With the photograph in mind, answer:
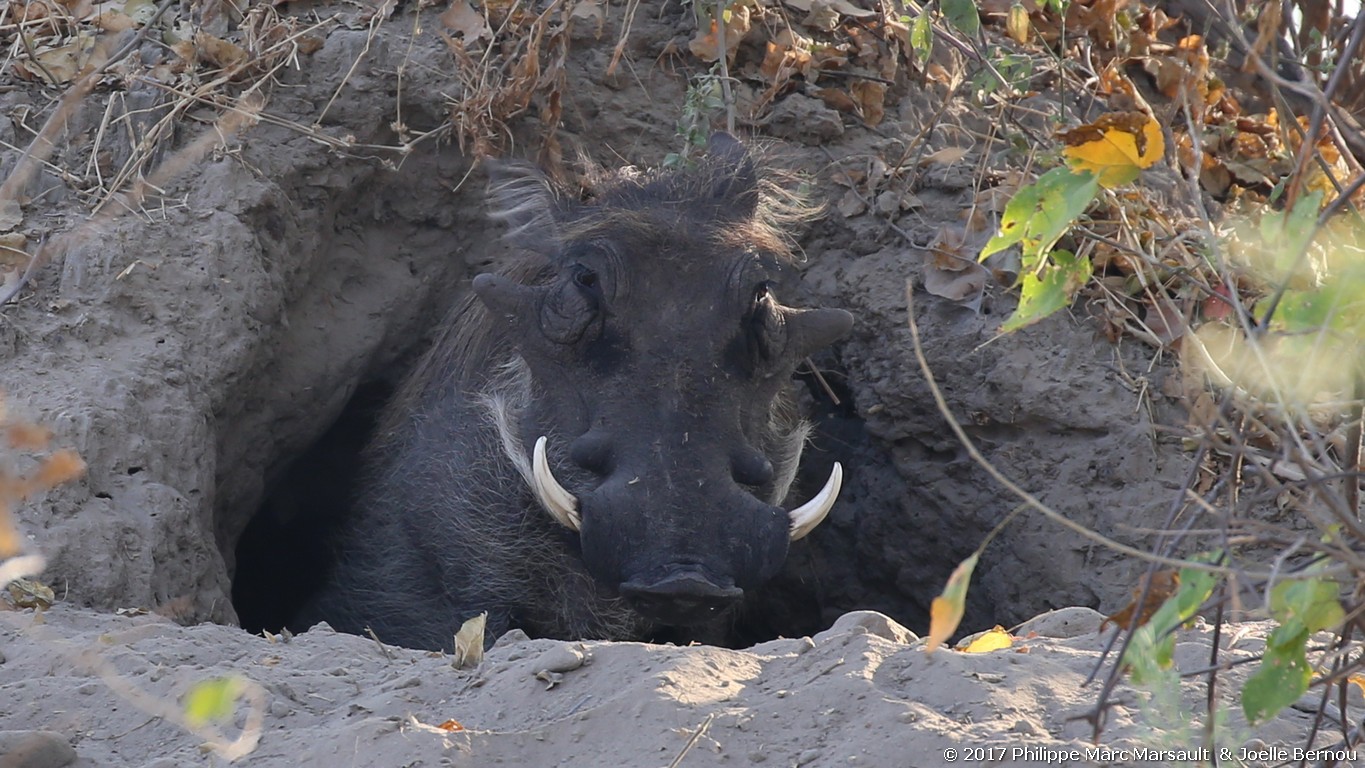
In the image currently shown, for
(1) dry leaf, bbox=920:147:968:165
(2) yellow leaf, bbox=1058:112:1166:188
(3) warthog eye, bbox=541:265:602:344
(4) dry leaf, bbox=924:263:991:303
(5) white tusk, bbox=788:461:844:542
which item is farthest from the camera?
(1) dry leaf, bbox=920:147:968:165

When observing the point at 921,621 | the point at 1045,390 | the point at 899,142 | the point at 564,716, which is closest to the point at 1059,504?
the point at 1045,390

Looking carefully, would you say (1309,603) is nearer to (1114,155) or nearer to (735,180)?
(1114,155)

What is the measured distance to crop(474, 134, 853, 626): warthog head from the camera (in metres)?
3.56

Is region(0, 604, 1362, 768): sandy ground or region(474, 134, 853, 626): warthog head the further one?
region(474, 134, 853, 626): warthog head

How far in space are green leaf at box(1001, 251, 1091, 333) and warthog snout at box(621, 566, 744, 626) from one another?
133 centimetres

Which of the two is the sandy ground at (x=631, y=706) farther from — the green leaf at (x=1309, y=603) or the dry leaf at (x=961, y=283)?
the dry leaf at (x=961, y=283)

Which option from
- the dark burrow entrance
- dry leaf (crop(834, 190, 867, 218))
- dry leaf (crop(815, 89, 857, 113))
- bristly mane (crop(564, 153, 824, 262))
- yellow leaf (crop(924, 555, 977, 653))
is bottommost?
the dark burrow entrance

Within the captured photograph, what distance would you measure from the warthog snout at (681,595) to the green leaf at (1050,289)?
4.35ft

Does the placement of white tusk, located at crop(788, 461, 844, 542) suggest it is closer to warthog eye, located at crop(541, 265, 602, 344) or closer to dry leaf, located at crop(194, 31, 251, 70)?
warthog eye, located at crop(541, 265, 602, 344)

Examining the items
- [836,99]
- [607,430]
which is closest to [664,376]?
[607,430]

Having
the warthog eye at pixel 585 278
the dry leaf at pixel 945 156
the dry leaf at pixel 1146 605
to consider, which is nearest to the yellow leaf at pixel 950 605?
the dry leaf at pixel 1146 605

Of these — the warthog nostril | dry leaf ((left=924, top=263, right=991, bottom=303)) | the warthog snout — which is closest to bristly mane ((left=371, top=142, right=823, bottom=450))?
dry leaf ((left=924, top=263, right=991, bottom=303))

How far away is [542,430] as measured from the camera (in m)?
4.21

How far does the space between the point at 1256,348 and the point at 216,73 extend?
3871 mm
